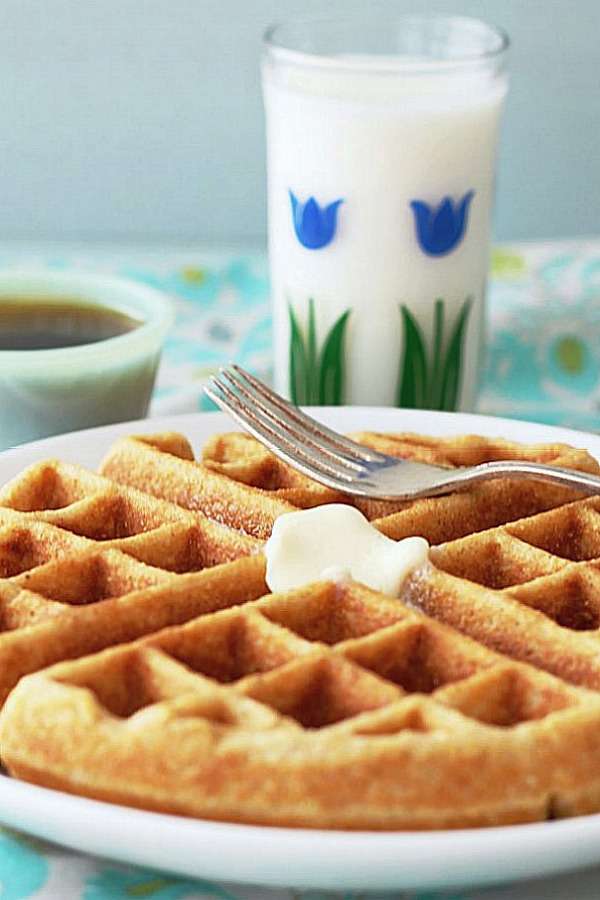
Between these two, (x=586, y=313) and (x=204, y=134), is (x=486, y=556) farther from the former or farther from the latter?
(x=204, y=134)

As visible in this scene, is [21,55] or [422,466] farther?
[21,55]

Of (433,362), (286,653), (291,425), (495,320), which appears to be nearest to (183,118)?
(495,320)

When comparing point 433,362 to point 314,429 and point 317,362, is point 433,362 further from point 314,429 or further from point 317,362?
point 314,429

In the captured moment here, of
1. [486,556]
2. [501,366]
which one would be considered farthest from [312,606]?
[501,366]

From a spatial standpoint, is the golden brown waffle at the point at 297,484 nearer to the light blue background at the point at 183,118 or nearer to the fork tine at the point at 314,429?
the fork tine at the point at 314,429

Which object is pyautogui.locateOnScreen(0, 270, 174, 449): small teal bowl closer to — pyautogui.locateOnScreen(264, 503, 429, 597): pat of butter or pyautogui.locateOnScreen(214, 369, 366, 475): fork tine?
pyautogui.locateOnScreen(214, 369, 366, 475): fork tine

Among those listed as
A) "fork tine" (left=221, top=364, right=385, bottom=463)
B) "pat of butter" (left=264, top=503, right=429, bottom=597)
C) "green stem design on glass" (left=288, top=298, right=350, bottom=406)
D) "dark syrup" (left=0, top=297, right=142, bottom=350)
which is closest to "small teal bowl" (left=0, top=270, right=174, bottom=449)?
"dark syrup" (left=0, top=297, right=142, bottom=350)
